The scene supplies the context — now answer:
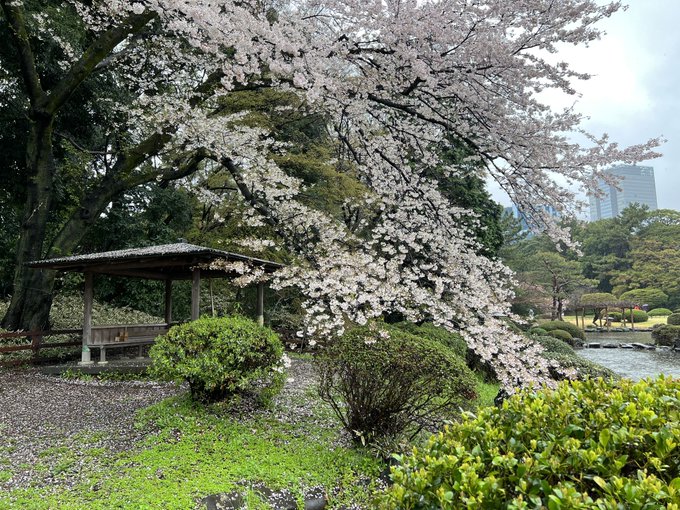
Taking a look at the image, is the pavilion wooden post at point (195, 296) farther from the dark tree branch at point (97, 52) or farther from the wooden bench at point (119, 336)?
the dark tree branch at point (97, 52)

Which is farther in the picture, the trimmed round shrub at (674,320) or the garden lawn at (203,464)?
the trimmed round shrub at (674,320)

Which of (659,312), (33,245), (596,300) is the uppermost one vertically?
(33,245)

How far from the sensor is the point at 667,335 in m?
22.4

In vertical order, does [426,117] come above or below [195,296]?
above

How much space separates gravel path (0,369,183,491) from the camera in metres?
3.95

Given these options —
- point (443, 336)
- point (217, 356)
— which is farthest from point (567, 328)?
point (217, 356)

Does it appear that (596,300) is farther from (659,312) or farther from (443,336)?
(443,336)

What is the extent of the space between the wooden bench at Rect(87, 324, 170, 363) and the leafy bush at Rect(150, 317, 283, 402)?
4.27 meters

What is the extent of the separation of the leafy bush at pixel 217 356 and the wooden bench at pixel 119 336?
4270 mm

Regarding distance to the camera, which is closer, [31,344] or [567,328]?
[31,344]

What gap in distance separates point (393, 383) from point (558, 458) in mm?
3028

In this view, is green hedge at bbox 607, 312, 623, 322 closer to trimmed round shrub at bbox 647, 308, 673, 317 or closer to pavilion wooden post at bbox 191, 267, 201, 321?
trimmed round shrub at bbox 647, 308, 673, 317

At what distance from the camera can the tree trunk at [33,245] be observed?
10008mm

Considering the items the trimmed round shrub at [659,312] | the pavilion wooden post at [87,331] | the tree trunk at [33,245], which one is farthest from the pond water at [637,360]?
the tree trunk at [33,245]
